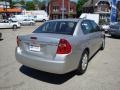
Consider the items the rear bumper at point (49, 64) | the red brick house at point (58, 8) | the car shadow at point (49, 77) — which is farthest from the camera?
A: the red brick house at point (58, 8)

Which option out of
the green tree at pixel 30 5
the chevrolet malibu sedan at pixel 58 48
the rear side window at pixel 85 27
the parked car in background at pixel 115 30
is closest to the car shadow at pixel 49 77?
the chevrolet malibu sedan at pixel 58 48

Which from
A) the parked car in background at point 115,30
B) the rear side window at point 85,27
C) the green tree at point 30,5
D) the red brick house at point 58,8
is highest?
the green tree at point 30,5

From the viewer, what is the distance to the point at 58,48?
5.27 metres

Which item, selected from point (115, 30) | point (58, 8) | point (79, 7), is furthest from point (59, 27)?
point (79, 7)

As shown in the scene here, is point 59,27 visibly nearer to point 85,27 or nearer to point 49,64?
point 85,27

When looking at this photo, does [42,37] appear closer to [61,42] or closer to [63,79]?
[61,42]

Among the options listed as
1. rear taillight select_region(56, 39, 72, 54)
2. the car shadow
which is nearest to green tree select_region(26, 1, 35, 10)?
the car shadow

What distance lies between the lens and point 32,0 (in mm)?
114188

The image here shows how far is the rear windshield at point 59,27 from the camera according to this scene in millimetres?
6254

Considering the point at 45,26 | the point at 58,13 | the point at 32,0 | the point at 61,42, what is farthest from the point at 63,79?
the point at 32,0

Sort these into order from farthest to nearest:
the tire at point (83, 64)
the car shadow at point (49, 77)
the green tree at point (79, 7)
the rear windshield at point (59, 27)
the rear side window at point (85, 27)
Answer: the green tree at point (79, 7) → the rear side window at point (85, 27) → the rear windshield at point (59, 27) → the tire at point (83, 64) → the car shadow at point (49, 77)

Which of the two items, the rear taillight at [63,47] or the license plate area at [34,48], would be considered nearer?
the rear taillight at [63,47]

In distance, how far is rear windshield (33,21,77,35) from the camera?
6.25 meters

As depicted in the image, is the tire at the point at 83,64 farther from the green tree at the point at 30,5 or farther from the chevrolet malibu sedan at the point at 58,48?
the green tree at the point at 30,5
